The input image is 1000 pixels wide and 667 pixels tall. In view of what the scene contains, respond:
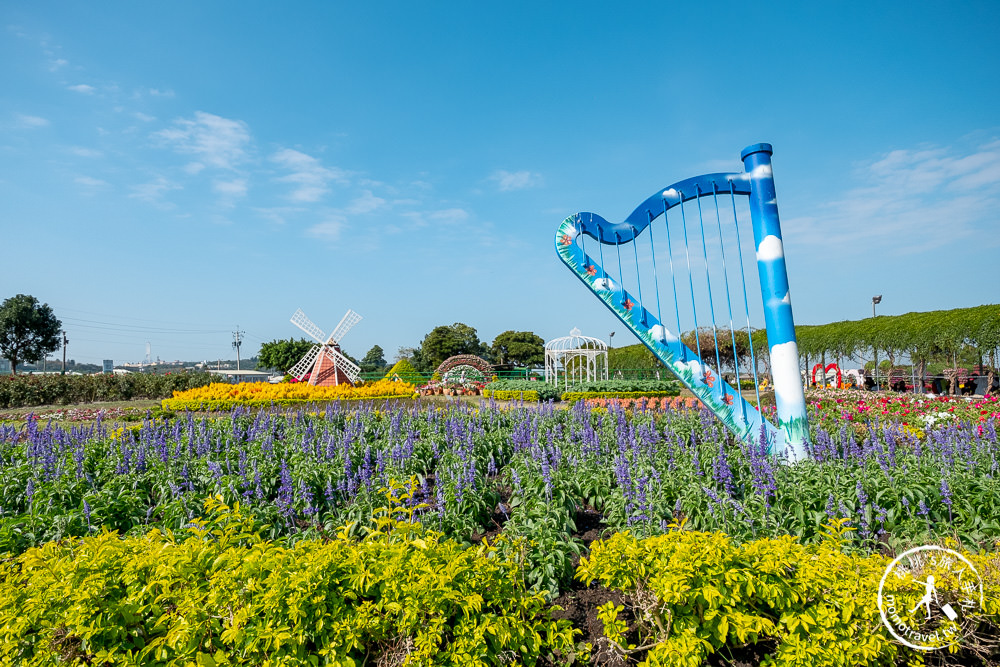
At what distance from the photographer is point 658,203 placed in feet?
26.5

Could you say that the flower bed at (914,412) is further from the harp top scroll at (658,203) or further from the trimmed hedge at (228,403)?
the trimmed hedge at (228,403)

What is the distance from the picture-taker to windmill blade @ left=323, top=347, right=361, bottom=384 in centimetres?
2473

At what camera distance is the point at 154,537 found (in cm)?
332

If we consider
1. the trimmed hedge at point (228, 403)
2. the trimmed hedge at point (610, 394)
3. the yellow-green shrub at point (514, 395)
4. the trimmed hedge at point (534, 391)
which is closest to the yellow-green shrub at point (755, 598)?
the trimmed hedge at point (228, 403)

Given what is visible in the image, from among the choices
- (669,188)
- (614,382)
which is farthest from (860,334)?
(669,188)

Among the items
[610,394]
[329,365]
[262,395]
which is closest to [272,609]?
[262,395]

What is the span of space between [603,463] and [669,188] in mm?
4160

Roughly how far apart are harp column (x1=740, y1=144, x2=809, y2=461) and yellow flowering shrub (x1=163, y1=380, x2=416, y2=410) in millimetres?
11938

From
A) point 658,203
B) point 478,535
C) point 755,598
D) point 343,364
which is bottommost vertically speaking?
point 478,535

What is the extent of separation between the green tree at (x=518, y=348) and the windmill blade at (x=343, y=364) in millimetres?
33775

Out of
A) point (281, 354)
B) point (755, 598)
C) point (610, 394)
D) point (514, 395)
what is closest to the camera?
point (755, 598)

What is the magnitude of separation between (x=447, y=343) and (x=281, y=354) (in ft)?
55.8

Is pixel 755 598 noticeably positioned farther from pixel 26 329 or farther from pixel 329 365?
pixel 26 329

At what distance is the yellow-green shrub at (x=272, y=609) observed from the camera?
2297mm
